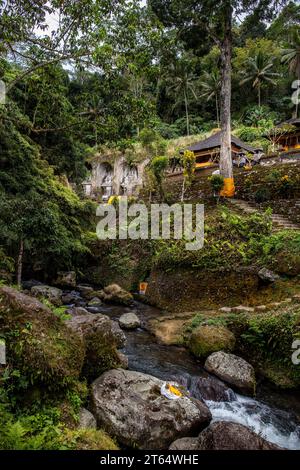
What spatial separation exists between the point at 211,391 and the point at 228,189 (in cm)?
1191

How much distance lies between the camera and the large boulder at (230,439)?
11.8ft

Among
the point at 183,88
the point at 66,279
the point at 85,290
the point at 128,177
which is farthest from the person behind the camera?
the point at 183,88

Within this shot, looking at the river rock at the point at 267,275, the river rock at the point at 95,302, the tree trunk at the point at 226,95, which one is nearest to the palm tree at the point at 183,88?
the tree trunk at the point at 226,95

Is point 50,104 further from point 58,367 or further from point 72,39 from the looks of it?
point 58,367

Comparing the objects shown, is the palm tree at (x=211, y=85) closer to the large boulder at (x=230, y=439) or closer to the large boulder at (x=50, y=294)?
the large boulder at (x=50, y=294)

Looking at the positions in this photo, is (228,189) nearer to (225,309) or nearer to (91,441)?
(225,309)

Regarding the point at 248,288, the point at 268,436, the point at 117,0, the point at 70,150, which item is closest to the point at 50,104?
the point at 117,0

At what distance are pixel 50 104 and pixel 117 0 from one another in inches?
140

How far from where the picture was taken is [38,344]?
166 inches

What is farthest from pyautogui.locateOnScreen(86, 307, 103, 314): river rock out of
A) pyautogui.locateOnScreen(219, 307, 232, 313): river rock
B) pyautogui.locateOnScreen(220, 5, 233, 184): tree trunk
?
pyautogui.locateOnScreen(220, 5, 233, 184): tree trunk

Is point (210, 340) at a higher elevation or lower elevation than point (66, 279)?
lower

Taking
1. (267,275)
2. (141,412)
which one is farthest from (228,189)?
(141,412)

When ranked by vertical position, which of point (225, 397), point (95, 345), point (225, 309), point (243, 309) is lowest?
point (225, 397)

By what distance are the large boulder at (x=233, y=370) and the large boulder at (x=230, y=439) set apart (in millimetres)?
2529
